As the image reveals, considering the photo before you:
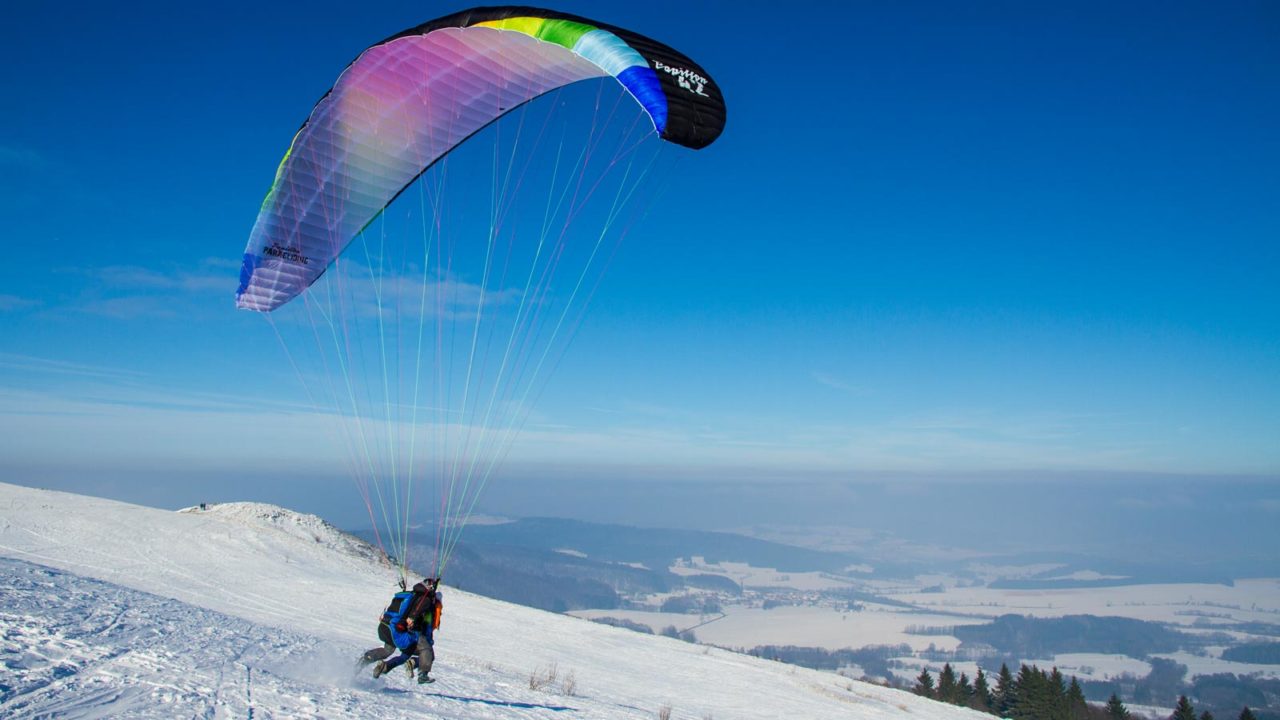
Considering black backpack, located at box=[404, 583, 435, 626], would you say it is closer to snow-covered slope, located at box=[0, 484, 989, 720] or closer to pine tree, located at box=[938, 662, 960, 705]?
snow-covered slope, located at box=[0, 484, 989, 720]

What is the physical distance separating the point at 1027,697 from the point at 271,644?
36.6 m

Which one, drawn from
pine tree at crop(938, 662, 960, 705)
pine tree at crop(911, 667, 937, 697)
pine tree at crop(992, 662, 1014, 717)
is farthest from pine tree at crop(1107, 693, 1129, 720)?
pine tree at crop(911, 667, 937, 697)

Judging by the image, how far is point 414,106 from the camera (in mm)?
8977

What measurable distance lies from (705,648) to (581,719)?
36.9 ft

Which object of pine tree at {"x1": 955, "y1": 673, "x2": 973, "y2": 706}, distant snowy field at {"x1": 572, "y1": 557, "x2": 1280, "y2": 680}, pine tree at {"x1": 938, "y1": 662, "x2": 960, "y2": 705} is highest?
pine tree at {"x1": 938, "y1": 662, "x2": 960, "y2": 705}

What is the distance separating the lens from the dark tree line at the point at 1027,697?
31703mm

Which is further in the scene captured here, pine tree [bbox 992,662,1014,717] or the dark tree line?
pine tree [bbox 992,662,1014,717]

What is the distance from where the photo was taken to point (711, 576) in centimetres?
19900

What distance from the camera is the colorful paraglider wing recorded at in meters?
6.73

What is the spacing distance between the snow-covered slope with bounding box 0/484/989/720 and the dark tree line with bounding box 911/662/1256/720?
22393mm

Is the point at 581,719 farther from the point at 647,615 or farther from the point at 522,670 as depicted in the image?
the point at 647,615

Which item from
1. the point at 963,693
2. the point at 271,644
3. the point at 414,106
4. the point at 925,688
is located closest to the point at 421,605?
the point at 271,644

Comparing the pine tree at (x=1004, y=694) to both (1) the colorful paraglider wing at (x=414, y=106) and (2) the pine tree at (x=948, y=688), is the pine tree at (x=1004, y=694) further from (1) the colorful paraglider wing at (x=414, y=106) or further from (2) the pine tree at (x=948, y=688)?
(1) the colorful paraglider wing at (x=414, y=106)

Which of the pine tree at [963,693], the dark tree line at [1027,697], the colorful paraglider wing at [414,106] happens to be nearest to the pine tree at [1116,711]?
the dark tree line at [1027,697]
